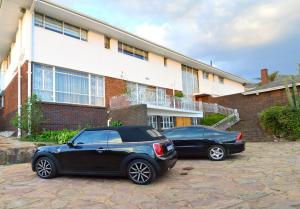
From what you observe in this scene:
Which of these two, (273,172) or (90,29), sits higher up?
(90,29)

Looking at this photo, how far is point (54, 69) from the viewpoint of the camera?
1616 centimetres

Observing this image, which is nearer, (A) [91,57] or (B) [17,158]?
(B) [17,158]

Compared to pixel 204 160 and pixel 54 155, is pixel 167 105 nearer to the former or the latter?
pixel 204 160

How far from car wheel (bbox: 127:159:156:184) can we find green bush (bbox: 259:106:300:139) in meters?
12.6

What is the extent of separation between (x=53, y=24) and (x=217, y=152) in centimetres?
1218

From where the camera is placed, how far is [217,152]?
34.2ft

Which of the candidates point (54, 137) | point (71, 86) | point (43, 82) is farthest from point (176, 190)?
point (71, 86)

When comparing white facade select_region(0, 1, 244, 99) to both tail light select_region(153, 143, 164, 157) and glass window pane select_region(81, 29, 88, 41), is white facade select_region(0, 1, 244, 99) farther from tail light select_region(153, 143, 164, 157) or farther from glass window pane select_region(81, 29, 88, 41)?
tail light select_region(153, 143, 164, 157)

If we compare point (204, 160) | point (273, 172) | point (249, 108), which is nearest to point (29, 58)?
point (204, 160)

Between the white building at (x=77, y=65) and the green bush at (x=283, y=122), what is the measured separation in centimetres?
629

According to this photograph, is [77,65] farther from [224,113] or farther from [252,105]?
[252,105]

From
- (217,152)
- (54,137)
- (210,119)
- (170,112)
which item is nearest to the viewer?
(217,152)

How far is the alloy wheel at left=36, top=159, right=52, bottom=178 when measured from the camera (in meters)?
7.90

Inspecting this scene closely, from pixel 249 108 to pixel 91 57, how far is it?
1494 cm
